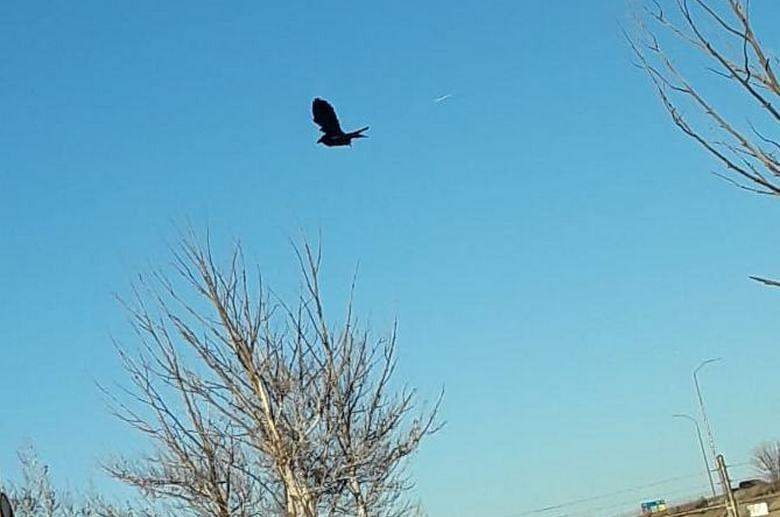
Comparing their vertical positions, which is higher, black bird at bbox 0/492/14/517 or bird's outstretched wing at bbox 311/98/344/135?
bird's outstretched wing at bbox 311/98/344/135

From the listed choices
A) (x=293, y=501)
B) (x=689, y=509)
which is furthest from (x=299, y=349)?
(x=689, y=509)

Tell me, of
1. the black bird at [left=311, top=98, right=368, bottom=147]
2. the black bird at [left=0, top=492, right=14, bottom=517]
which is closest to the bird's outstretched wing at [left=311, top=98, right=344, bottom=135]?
the black bird at [left=311, top=98, right=368, bottom=147]

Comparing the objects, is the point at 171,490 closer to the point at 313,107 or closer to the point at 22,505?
the point at 313,107

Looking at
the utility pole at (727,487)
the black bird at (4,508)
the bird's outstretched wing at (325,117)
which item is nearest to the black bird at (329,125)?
the bird's outstretched wing at (325,117)

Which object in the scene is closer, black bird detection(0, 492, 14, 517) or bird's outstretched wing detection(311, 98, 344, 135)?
bird's outstretched wing detection(311, 98, 344, 135)

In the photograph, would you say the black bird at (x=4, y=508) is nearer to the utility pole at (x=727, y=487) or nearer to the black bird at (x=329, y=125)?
the black bird at (x=329, y=125)

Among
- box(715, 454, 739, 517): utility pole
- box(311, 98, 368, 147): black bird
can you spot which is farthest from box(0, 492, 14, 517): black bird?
box(715, 454, 739, 517): utility pole

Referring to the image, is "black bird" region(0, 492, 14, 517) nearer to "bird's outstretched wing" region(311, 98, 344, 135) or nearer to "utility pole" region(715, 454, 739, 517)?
"bird's outstretched wing" region(311, 98, 344, 135)

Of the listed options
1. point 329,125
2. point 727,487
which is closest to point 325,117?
point 329,125

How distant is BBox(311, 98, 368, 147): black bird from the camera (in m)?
9.46

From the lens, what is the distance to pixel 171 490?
1566 centimetres

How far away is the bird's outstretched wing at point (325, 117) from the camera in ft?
31.3

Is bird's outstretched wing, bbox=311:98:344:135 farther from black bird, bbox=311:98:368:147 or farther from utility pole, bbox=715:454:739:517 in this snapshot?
utility pole, bbox=715:454:739:517

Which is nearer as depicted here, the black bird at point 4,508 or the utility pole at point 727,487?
the black bird at point 4,508
